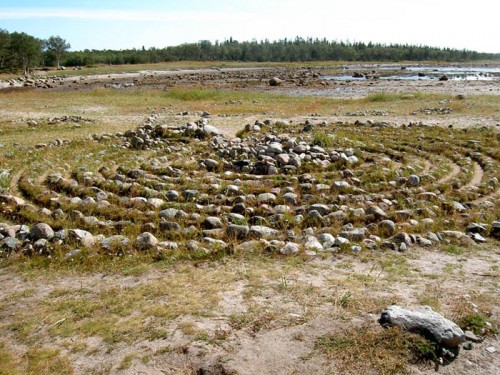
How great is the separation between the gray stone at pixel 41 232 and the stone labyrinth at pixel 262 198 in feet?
0.05

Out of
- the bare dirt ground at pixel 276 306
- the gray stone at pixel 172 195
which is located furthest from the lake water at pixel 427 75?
the bare dirt ground at pixel 276 306

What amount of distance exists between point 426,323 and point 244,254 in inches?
122

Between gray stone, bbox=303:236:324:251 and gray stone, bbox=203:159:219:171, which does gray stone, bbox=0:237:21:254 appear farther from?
gray stone, bbox=203:159:219:171

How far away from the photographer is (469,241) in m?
7.45

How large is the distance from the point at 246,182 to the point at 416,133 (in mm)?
9195

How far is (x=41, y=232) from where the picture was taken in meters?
7.48

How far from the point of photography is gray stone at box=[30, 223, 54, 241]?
24.5ft

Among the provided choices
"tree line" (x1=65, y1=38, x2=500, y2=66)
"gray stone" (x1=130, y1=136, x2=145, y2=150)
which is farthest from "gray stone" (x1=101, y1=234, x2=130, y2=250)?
"tree line" (x1=65, y1=38, x2=500, y2=66)

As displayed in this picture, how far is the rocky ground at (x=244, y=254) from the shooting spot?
4625 mm

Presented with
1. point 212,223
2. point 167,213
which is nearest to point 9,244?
point 167,213

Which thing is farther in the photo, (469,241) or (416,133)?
(416,133)

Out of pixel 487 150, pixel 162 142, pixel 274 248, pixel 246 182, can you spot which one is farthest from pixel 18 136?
pixel 487 150

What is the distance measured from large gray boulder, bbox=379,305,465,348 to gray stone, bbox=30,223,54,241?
5.51 m

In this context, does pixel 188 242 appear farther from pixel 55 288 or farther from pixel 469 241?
pixel 469 241
